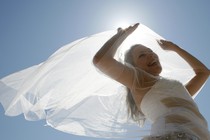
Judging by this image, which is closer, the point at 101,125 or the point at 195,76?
the point at 101,125

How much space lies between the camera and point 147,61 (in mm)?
3348

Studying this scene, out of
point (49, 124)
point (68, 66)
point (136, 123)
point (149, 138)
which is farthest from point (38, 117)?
point (149, 138)

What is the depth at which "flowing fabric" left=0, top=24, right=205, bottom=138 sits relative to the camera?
344 centimetres

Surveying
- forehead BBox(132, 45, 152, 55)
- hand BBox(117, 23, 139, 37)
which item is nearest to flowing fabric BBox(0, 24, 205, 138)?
forehead BBox(132, 45, 152, 55)

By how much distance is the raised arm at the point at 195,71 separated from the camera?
354cm

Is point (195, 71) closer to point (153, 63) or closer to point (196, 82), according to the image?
point (196, 82)

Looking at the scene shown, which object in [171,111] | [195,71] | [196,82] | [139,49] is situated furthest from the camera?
[195,71]

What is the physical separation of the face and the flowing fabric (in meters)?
0.27

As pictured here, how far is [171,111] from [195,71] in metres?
1.12

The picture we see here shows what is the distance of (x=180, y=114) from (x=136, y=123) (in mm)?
720

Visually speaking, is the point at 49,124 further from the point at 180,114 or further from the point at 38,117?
the point at 180,114

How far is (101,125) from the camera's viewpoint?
10.9 feet

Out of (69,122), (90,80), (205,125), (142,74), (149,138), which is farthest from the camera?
(90,80)

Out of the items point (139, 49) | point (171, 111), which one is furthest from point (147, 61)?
point (171, 111)
